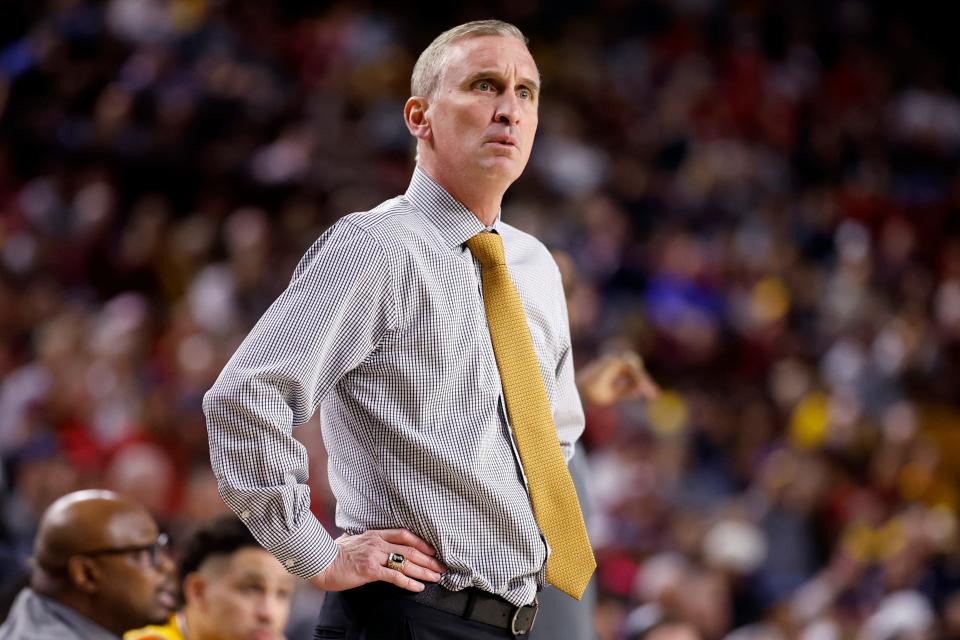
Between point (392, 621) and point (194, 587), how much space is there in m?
1.51

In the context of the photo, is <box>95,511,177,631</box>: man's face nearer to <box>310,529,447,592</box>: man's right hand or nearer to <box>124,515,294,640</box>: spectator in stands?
<box>124,515,294,640</box>: spectator in stands

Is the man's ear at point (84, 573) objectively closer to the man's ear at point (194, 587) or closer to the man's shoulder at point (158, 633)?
the man's shoulder at point (158, 633)

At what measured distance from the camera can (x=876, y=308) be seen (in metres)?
9.14

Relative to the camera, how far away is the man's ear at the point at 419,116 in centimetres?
232

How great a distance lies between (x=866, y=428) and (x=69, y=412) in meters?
4.68

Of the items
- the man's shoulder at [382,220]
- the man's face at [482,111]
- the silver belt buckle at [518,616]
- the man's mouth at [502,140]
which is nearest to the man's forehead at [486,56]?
the man's face at [482,111]

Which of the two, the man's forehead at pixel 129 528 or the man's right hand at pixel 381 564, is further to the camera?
the man's forehead at pixel 129 528

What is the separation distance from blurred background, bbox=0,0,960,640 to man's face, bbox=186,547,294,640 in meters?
1.66

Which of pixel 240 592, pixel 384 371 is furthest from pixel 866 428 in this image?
pixel 384 371

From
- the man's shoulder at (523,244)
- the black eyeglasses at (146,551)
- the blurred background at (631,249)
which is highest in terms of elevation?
the blurred background at (631,249)

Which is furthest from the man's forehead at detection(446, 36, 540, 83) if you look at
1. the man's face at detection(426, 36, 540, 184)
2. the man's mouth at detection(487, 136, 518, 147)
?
the man's mouth at detection(487, 136, 518, 147)

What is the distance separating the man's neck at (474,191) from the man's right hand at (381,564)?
57 cm

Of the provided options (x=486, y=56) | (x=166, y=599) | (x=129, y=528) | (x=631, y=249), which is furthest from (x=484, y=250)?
(x=631, y=249)

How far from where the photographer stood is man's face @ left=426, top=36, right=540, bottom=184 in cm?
224
